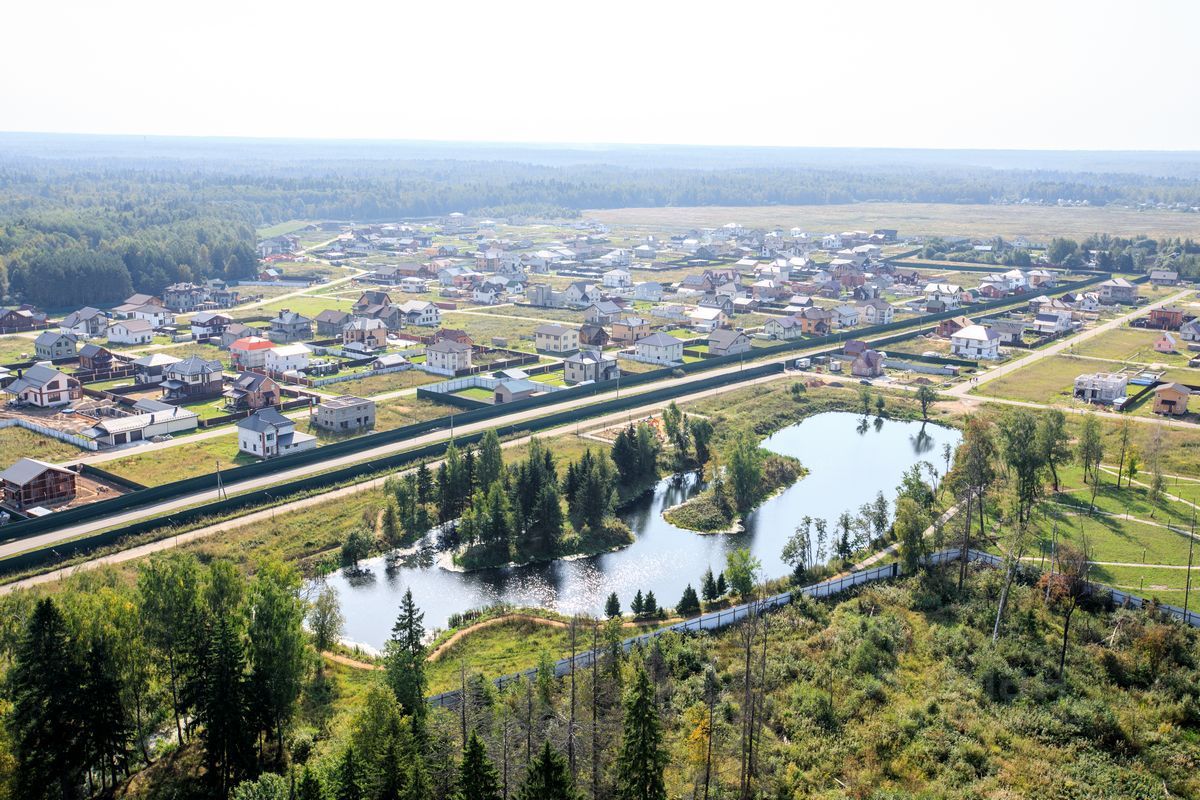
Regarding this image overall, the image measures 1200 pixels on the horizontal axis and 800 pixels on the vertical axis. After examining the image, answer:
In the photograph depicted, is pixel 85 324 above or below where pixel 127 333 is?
above

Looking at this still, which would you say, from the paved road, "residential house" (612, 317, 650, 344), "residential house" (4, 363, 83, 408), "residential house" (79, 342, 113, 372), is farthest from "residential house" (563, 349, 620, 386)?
"residential house" (79, 342, 113, 372)

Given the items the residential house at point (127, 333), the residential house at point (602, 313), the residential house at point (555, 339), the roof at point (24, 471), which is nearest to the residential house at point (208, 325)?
the residential house at point (127, 333)

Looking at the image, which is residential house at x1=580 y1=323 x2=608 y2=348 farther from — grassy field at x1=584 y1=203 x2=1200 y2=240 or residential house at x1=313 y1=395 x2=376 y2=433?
grassy field at x1=584 y1=203 x2=1200 y2=240

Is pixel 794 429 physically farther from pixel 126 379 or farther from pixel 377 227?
pixel 377 227

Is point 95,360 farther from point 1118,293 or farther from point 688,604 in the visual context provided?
point 1118,293

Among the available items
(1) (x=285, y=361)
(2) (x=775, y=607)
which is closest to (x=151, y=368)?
(1) (x=285, y=361)

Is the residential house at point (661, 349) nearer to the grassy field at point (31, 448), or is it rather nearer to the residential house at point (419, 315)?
the residential house at point (419, 315)

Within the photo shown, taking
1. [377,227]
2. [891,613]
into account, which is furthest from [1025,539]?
[377,227]
